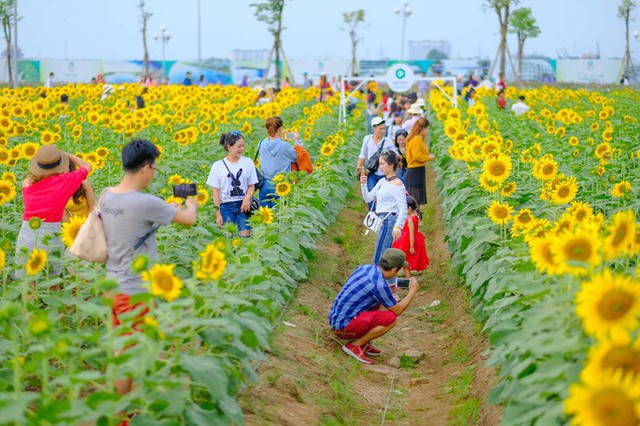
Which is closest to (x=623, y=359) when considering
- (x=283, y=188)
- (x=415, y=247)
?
(x=283, y=188)

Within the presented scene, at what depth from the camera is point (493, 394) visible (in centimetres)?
589

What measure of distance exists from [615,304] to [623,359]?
1.23 feet

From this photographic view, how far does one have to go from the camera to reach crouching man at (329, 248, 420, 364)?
800cm

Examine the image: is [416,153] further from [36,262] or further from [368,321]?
[36,262]

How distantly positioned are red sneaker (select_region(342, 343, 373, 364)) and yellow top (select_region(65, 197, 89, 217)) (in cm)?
230

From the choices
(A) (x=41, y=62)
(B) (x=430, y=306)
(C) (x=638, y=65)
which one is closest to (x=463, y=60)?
(C) (x=638, y=65)

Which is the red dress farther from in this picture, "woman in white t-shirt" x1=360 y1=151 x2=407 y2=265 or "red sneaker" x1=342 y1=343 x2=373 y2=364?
"red sneaker" x1=342 y1=343 x2=373 y2=364

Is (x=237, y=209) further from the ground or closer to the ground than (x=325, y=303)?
further from the ground

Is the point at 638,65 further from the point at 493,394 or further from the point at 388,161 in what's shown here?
the point at 493,394

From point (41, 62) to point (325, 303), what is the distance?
48.5m

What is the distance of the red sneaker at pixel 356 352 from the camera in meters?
8.17

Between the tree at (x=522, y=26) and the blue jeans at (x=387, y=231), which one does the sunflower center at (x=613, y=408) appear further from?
the tree at (x=522, y=26)

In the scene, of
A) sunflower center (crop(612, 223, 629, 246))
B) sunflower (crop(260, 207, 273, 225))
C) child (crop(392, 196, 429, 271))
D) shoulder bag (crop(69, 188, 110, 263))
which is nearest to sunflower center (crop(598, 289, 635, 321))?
sunflower center (crop(612, 223, 629, 246))

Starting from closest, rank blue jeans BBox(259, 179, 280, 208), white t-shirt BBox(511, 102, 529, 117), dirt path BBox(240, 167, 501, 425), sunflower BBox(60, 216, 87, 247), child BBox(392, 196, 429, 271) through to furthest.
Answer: sunflower BBox(60, 216, 87, 247) → dirt path BBox(240, 167, 501, 425) → blue jeans BBox(259, 179, 280, 208) → child BBox(392, 196, 429, 271) → white t-shirt BBox(511, 102, 529, 117)
